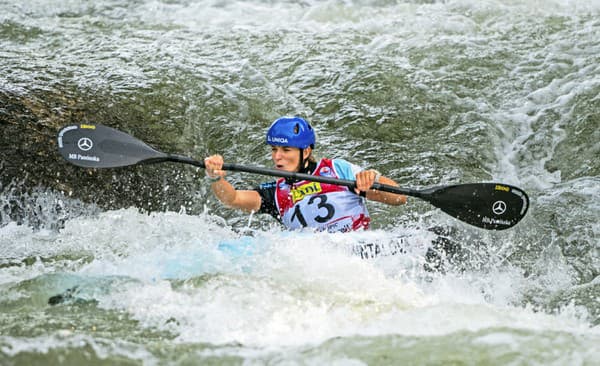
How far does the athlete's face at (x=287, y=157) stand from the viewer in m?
5.14

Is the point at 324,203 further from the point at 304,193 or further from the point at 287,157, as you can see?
the point at 287,157

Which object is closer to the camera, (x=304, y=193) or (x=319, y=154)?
(x=304, y=193)

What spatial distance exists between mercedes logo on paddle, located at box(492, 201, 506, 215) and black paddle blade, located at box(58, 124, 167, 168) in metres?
2.12

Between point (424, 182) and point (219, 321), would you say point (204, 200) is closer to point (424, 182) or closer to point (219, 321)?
point (424, 182)

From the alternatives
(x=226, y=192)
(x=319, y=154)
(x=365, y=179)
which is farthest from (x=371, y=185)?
(x=319, y=154)

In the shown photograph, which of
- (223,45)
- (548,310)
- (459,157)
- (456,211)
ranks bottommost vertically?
(548,310)

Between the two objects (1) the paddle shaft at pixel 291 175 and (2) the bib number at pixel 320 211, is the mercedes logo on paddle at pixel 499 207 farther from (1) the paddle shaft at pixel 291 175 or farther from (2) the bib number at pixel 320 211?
(2) the bib number at pixel 320 211

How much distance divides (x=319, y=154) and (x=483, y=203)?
2150mm

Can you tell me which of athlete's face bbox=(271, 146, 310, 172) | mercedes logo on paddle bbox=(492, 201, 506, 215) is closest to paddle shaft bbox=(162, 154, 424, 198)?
athlete's face bbox=(271, 146, 310, 172)

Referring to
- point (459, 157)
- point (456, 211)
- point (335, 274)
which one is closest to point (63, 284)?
point (335, 274)

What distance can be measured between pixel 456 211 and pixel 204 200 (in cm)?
230

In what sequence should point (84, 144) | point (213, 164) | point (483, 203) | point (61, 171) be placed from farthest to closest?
point (61, 171) → point (84, 144) → point (483, 203) → point (213, 164)

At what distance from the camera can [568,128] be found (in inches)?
285

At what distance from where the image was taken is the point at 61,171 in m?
6.30
